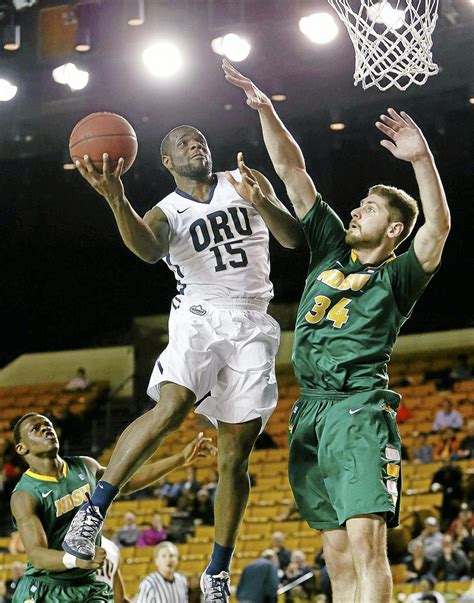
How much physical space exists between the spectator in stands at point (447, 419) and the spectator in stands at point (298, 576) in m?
4.19

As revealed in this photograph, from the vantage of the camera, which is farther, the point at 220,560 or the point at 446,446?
the point at 446,446

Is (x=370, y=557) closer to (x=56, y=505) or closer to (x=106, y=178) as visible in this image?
(x=106, y=178)

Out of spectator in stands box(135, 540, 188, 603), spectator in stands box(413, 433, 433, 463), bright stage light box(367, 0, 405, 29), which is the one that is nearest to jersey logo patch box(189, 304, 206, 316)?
bright stage light box(367, 0, 405, 29)

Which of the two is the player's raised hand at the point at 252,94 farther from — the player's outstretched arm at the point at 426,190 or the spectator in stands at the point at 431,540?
the spectator in stands at the point at 431,540

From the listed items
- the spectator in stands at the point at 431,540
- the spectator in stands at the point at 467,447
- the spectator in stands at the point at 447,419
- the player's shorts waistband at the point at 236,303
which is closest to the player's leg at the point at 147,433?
the player's shorts waistband at the point at 236,303

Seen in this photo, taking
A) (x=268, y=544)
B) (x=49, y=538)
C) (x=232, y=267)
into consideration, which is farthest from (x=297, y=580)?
(x=232, y=267)

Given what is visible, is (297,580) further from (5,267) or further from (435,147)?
(5,267)

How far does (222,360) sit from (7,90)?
8.77 meters

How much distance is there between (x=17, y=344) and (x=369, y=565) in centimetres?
1787

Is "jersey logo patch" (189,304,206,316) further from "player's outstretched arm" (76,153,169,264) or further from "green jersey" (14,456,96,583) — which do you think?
"green jersey" (14,456,96,583)

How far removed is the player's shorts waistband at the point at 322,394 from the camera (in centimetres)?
495

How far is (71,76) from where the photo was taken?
43.0 ft

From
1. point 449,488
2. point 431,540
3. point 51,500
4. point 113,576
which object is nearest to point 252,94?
point 51,500

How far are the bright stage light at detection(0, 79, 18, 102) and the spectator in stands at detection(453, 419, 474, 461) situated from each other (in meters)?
7.35
